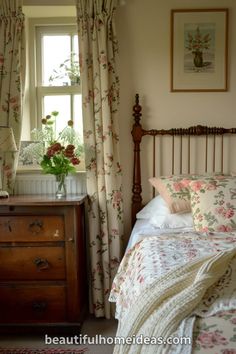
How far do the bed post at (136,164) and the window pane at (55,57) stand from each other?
67 cm

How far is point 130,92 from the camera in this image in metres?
2.65

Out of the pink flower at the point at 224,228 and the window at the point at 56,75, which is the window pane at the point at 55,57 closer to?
the window at the point at 56,75

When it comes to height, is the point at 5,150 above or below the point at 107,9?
below

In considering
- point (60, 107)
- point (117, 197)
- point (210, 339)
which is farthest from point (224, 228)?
point (60, 107)

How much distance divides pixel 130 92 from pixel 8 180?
3.69 feet

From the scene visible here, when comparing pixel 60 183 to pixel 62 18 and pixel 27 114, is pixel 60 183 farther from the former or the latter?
pixel 62 18

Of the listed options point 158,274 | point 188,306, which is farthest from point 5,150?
point 188,306

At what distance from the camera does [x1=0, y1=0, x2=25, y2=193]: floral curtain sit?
2498mm

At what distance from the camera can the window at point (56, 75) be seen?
283 centimetres

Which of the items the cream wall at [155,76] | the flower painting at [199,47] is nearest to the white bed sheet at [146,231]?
the cream wall at [155,76]

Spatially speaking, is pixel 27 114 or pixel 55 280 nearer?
pixel 55 280

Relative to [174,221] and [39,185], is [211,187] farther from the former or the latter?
[39,185]

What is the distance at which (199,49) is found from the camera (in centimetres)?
261

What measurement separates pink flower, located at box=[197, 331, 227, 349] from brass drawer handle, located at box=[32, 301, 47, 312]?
4.88 ft
